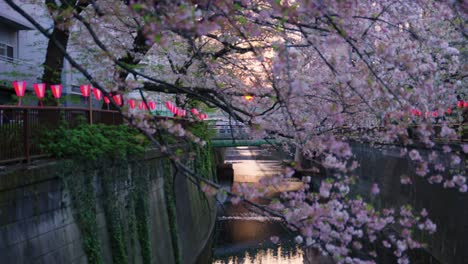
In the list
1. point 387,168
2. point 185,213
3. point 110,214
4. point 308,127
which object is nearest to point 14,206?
point 110,214

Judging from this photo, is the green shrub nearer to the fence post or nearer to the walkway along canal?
the fence post

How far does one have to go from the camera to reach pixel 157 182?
606 inches

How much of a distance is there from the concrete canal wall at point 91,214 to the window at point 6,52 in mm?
11473

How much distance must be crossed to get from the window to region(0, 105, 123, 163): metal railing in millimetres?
14857

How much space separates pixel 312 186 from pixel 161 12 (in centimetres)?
3668

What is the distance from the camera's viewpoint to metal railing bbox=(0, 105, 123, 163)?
798 cm

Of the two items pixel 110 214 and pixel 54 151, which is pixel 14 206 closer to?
pixel 54 151

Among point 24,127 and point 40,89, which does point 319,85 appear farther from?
point 40,89

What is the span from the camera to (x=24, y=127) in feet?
28.0

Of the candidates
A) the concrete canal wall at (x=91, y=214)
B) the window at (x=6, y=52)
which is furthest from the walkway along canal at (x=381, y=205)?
Result: the window at (x=6, y=52)

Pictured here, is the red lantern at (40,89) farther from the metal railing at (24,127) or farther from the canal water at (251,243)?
the canal water at (251,243)

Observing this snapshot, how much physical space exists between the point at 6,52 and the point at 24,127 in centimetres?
1754

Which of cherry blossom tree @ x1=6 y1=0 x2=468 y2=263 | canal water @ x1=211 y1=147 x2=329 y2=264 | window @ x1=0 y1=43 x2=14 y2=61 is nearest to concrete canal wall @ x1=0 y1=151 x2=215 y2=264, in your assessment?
cherry blossom tree @ x1=6 y1=0 x2=468 y2=263

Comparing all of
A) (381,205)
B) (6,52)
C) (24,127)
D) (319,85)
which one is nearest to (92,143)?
(24,127)
